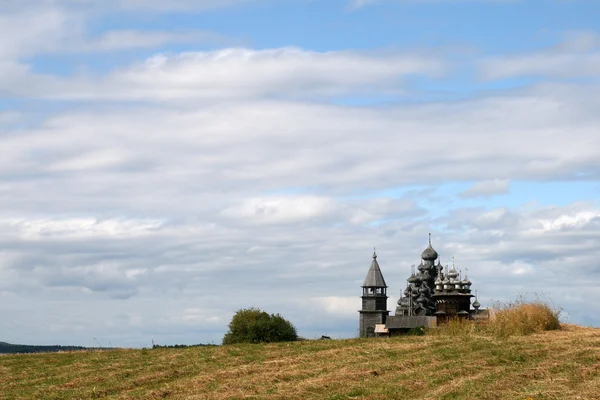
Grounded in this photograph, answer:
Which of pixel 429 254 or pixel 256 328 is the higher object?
pixel 429 254

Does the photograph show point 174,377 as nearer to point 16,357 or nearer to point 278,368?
point 278,368

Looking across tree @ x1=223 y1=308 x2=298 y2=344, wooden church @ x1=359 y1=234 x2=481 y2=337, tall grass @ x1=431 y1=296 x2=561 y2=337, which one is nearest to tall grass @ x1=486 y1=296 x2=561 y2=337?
tall grass @ x1=431 y1=296 x2=561 y2=337

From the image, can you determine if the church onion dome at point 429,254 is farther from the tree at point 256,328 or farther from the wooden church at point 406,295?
the tree at point 256,328

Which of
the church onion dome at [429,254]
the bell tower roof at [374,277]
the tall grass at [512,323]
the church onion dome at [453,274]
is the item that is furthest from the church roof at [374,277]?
the tall grass at [512,323]

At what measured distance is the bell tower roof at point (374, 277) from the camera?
434 feet

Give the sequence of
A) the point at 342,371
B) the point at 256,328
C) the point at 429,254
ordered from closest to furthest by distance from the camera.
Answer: the point at 342,371, the point at 256,328, the point at 429,254

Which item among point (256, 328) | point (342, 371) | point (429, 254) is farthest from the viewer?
point (429, 254)

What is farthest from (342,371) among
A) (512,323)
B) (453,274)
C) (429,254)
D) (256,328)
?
(429,254)

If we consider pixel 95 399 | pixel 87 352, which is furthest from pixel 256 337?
pixel 95 399

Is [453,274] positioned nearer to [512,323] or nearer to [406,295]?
[406,295]

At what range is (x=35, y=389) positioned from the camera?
2280cm

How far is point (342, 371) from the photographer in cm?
2073

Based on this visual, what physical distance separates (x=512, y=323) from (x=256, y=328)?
157 feet

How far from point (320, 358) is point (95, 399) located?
649 centimetres
